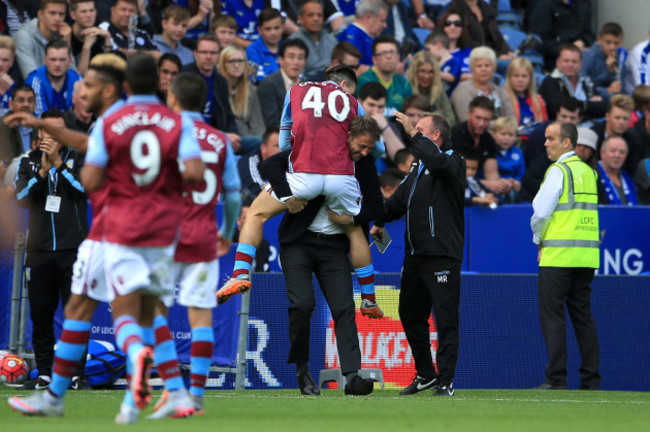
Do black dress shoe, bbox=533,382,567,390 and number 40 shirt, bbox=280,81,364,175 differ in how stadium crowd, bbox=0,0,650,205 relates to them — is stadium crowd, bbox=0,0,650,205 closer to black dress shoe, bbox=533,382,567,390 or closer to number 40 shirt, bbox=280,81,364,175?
black dress shoe, bbox=533,382,567,390

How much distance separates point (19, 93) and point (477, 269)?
18.8 ft

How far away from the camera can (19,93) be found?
12664mm

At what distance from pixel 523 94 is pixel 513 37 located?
4153mm

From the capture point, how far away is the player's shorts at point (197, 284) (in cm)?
738

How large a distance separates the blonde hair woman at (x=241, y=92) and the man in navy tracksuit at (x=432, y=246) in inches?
193

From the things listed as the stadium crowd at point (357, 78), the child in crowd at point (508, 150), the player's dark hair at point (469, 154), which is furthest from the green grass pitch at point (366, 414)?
the child in crowd at point (508, 150)

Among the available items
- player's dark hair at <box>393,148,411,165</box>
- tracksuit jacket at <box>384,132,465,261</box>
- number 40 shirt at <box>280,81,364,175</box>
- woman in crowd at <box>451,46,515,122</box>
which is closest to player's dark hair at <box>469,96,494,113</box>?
woman in crowd at <box>451,46,515,122</box>

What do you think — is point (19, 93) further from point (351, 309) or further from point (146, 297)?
point (146, 297)

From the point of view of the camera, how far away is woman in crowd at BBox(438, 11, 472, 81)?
17.9 meters

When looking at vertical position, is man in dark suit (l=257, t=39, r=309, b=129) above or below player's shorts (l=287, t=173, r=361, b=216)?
above

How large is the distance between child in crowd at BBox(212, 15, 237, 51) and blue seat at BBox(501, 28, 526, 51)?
22.2 ft

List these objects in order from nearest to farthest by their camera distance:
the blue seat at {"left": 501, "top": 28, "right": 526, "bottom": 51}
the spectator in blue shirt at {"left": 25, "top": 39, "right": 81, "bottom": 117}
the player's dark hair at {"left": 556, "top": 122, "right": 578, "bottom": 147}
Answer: the player's dark hair at {"left": 556, "top": 122, "right": 578, "bottom": 147} → the spectator in blue shirt at {"left": 25, "top": 39, "right": 81, "bottom": 117} → the blue seat at {"left": 501, "top": 28, "right": 526, "bottom": 51}

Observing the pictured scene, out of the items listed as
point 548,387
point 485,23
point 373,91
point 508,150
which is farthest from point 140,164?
point 485,23

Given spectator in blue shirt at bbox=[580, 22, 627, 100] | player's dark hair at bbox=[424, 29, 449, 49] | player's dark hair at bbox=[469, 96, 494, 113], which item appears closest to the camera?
player's dark hair at bbox=[469, 96, 494, 113]
